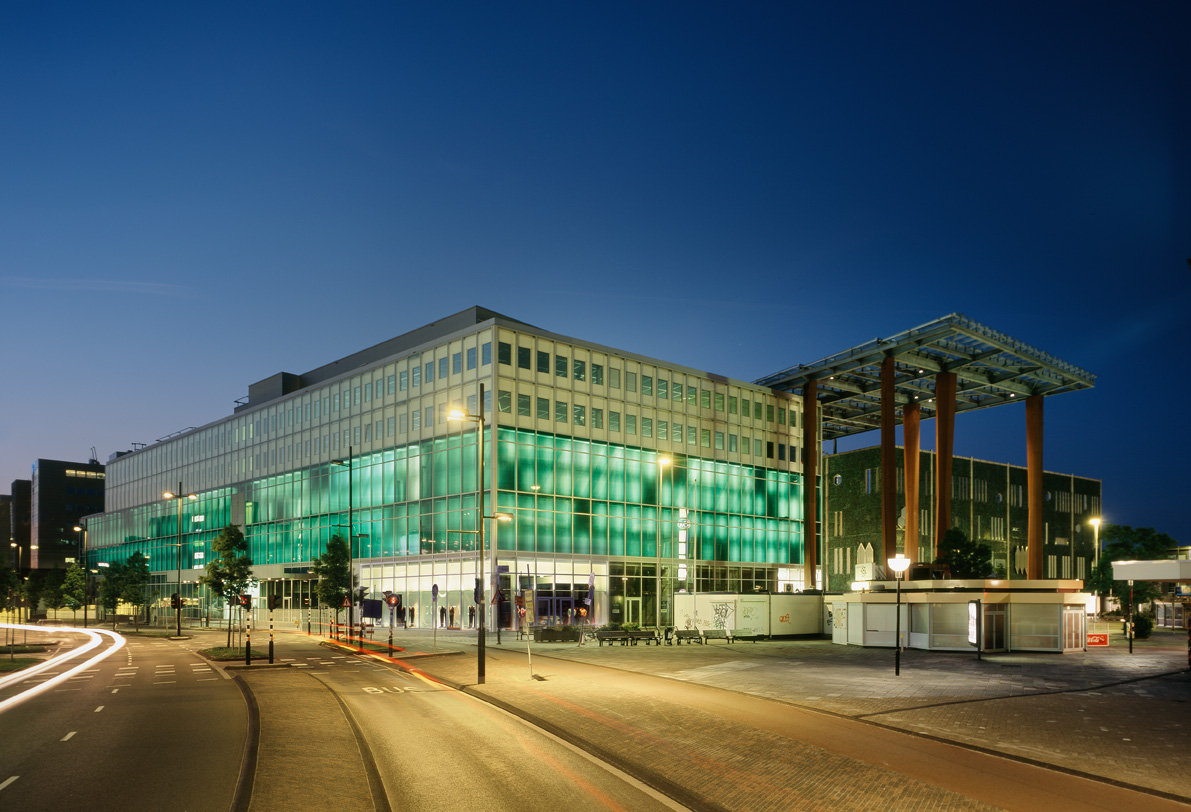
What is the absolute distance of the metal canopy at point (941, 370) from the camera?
2643 inches

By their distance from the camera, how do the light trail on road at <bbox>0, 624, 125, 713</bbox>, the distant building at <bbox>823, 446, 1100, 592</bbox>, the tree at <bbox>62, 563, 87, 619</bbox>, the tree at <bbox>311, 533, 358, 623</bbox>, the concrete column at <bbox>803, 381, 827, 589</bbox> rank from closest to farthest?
the light trail on road at <bbox>0, 624, 125, 713</bbox> < the tree at <bbox>311, 533, 358, 623</bbox> < the concrete column at <bbox>803, 381, 827, 589</bbox> < the tree at <bbox>62, 563, 87, 619</bbox> < the distant building at <bbox>823, 446, 1100, 592</bbox>

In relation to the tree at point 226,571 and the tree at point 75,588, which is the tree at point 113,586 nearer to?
the tree at point 75,588

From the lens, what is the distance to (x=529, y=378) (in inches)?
2517

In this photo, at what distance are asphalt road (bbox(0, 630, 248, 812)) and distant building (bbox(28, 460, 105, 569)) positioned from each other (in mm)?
167862

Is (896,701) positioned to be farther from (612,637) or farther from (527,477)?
(527,477)

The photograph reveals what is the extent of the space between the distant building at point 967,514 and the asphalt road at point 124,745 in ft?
248

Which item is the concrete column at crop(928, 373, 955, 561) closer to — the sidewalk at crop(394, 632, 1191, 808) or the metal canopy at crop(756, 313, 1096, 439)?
the metal canopy at crop(756, 313, 1096, 439)

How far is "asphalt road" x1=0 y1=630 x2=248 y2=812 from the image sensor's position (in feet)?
43.4

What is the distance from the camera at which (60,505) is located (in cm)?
17938

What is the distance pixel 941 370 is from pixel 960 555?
15.1 meters

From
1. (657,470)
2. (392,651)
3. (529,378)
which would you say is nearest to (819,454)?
(657,470)

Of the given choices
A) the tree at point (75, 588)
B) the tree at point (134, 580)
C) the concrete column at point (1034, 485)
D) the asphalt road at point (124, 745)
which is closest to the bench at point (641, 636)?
the asphalt road at point (124, 745)

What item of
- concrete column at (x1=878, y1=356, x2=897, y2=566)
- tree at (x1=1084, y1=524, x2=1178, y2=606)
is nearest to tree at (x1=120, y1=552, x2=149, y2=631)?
concrete column at (x1=878, y1=356, x2=897, y2=566)

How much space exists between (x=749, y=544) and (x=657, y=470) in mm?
13521
